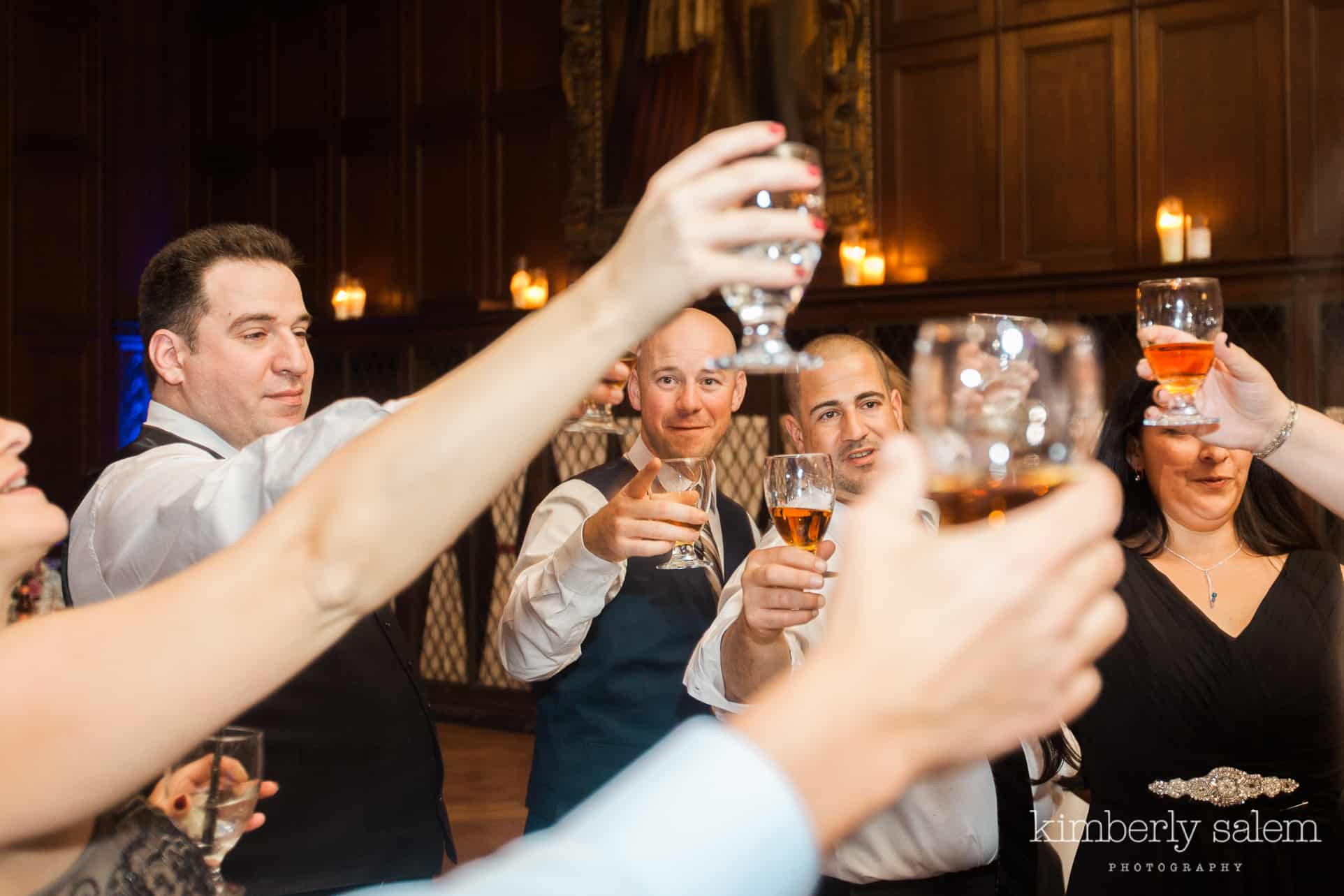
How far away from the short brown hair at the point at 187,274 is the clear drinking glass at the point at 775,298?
1.58 metres

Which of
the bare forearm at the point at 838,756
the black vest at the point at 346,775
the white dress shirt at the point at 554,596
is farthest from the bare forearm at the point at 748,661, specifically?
the bare forearm at the point at 838,756

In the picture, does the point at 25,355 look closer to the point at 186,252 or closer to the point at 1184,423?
the point at 186,252

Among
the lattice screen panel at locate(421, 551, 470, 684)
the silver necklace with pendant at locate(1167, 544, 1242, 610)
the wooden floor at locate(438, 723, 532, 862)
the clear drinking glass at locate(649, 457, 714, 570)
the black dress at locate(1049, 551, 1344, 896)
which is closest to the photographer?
the clear drinking glass at locate(649, 457, 714, 570)

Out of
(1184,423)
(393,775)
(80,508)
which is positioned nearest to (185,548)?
(80,508)

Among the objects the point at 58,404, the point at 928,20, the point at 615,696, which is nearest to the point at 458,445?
the point at 615,696

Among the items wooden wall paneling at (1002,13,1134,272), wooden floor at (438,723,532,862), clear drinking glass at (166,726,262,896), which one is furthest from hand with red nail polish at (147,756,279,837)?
wooden wall paneling at (1002,13,1134,272)

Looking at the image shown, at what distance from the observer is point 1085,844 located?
2385 millimetres

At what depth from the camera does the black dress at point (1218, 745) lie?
2336mm

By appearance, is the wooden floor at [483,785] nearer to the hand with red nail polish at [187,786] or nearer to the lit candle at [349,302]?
the lit candle at [349,302]

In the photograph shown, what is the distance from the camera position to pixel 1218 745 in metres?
2.42

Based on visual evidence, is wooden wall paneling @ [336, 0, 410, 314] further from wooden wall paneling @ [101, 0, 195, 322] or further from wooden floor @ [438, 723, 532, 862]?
wooden floor @ [438, 723, 532, 862]

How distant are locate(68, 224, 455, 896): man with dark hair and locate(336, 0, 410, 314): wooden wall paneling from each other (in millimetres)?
5759

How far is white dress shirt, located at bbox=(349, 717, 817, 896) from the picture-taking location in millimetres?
623

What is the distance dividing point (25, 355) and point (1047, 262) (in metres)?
6.74
